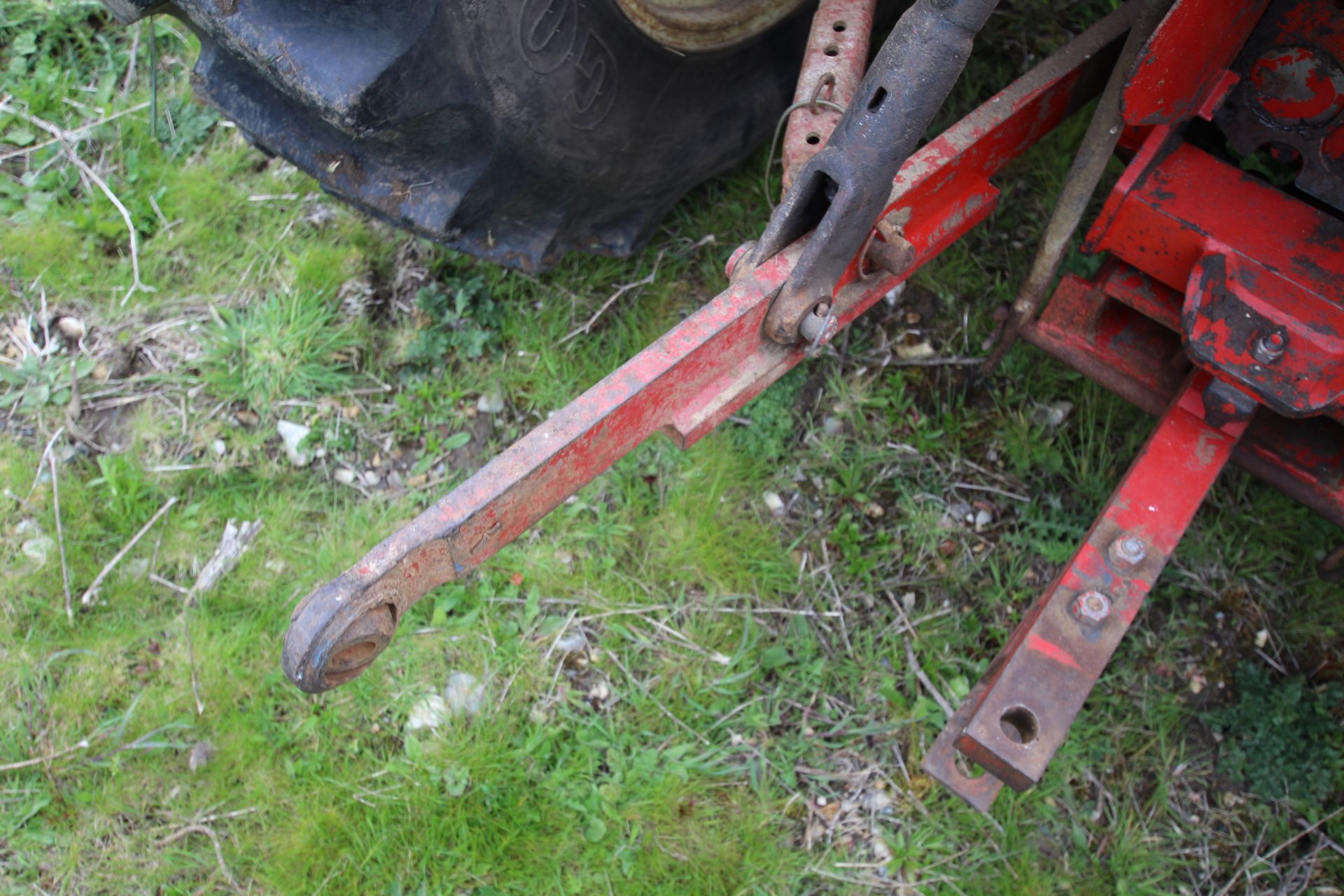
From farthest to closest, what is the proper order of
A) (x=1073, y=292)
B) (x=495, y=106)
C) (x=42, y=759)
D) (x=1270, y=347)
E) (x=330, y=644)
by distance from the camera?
(x=42, y=759) < (x=1073, y=292) < (x=495, y=106) < (x=1270, y=347) < (x=330, y=644)

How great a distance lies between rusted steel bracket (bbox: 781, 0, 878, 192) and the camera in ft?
5.91

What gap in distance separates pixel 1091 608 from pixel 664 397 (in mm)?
824

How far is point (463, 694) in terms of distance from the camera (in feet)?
7.37

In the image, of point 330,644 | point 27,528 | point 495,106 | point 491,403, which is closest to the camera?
point 330,644

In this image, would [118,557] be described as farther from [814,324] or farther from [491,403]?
[814,324]

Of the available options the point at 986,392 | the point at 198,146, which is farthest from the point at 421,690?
the point at 198,146

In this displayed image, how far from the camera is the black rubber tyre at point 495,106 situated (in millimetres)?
1626

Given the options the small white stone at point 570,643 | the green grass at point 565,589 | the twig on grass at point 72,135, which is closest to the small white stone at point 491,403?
the green grass at point 565,589

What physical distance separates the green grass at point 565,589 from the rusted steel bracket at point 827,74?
0.76m

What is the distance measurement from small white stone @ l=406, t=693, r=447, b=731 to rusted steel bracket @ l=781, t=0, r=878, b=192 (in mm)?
1363

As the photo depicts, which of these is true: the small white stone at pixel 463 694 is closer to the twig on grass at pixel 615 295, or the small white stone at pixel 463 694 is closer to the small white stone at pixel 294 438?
the small white stone at pixel 294 438

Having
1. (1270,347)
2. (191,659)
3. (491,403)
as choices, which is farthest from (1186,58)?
(191,659)

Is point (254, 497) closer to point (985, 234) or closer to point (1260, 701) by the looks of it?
point (985, 234)

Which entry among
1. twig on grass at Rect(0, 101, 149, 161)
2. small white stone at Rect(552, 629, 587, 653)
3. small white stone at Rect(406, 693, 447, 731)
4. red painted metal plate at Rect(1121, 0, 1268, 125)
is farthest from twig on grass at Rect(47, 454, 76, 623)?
red painted metal plate at Rect(1121, 0, 1268, 125)
